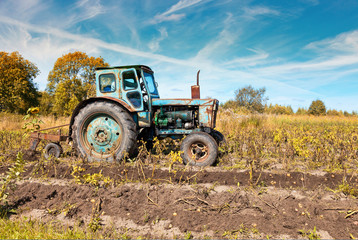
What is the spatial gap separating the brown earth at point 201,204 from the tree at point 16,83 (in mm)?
22927

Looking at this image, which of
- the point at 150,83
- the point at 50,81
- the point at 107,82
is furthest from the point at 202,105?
the point at 50,81

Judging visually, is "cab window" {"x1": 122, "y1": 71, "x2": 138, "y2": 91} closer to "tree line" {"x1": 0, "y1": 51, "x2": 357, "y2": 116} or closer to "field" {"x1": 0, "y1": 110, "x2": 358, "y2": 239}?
"field" {"x1": 0, "y1": 110, "x2": 358, "y2": 239}

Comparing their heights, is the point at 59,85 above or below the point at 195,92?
above

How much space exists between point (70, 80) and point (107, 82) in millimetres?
23164

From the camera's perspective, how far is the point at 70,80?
2611 centimetres

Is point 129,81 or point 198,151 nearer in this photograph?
point 198,151

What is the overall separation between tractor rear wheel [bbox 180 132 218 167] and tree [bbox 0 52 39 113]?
75.4 feet

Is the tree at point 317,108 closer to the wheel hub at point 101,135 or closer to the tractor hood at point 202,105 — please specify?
the tractor hood at point 202,105

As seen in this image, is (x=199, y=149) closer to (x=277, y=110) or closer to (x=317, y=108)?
(x=277, y=110)

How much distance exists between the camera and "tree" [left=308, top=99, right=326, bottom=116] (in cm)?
3078

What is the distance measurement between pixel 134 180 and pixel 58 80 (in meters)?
26.9

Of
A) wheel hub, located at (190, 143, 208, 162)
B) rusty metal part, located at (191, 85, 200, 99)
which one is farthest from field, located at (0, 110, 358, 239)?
rusty metal part, located at (191, 85, 200, 99)

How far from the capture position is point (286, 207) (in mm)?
3100

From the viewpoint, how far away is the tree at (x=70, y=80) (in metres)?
25.6
